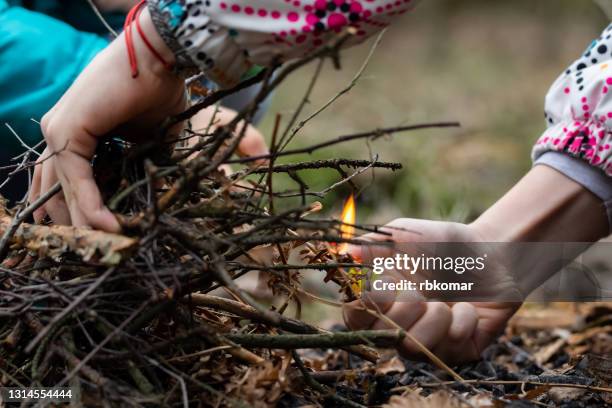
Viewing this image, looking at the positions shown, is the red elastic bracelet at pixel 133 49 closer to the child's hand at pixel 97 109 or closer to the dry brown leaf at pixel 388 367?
the child's hand at pixel 97 109

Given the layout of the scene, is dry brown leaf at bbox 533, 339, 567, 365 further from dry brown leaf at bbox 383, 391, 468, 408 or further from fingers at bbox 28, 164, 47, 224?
fingers at bbox 28, 164, 47, 224

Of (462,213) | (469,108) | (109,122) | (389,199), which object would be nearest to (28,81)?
(109,122)

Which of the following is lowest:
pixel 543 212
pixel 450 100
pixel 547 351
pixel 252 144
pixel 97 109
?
pixel 450 100

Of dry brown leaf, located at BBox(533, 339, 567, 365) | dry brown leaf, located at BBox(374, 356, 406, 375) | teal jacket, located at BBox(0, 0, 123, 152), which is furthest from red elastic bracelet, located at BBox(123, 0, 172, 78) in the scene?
dry brown leaf, located at BBox(533, 339, 567, 365)

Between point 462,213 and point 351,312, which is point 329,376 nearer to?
point 351,312

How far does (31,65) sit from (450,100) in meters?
4.62

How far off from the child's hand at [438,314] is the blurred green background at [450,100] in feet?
0.66

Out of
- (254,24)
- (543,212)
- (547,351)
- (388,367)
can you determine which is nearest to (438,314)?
(388,367)

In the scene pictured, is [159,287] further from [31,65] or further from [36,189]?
[31,65]

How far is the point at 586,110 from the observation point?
57.4 inches

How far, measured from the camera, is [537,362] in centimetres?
162

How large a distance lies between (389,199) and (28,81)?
2.52 metres

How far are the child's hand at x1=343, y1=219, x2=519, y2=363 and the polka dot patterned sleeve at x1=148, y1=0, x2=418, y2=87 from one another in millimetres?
431

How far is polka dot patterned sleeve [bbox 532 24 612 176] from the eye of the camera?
142 cm
